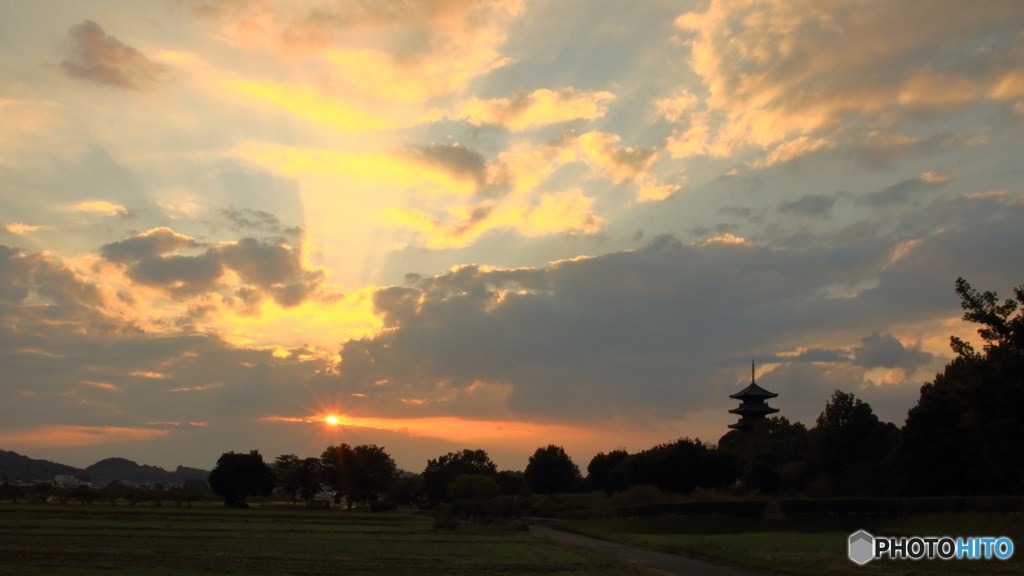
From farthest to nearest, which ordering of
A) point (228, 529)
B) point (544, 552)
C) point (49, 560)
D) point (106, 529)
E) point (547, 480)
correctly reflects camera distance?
1. point (547, 480)
2. point (228, 529)
3. point (106, 529)
4. point (544, 552)
5. point (49, 560)

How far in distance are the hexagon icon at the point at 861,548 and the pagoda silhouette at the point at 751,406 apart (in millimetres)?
86723

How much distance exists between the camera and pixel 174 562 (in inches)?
1054

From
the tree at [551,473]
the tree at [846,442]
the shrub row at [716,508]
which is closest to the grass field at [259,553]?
the shrub row at [716,508]

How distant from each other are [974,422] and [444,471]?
80.4 m

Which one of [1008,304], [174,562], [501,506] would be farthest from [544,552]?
[501,506]

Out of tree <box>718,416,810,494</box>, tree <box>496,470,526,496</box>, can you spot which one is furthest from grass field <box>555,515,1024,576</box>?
tree <box>496,470,526,496</box>

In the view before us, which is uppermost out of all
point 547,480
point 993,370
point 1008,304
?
point 1008,304

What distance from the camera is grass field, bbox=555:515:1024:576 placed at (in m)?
27.3

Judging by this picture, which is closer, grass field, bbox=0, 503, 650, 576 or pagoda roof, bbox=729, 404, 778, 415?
grass field, bbox=0, 503, 650, 576

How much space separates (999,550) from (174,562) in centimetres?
3583

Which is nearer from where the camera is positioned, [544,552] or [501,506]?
[544,552]

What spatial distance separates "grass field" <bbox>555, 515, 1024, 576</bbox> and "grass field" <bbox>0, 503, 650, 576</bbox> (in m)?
6.77

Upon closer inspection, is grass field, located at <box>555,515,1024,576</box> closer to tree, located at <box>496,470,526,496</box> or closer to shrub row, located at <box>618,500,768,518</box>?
shrub row, located at <box>618,500,768,518</box>

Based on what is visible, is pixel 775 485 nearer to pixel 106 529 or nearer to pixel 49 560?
pixel 106 529
